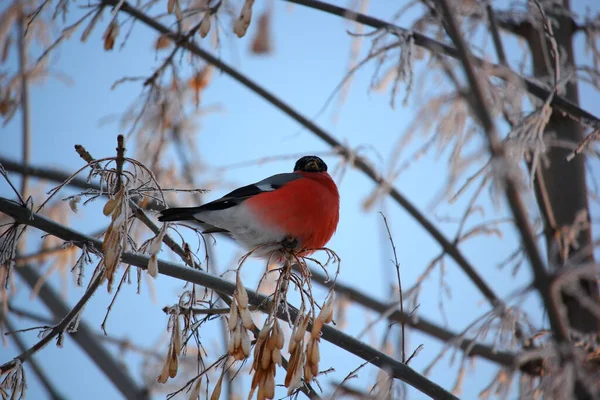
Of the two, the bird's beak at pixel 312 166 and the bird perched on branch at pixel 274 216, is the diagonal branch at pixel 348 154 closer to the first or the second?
the bird's beak at pixel 312 166

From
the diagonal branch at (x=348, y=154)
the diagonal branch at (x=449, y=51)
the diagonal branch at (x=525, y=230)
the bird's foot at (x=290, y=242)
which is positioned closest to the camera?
the diagonal branch at (x=525, y=230)

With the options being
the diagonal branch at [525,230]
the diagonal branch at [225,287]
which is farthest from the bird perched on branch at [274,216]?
the diagonal branch at [525,230]

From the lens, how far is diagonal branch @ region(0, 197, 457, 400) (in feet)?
5.54

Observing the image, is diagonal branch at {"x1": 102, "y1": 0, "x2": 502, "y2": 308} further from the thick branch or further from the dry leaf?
the thick branch

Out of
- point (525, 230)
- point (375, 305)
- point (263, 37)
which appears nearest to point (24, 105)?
point (263, 37)

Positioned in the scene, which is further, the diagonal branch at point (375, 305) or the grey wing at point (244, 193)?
the diagonal branch at point (375, 305)

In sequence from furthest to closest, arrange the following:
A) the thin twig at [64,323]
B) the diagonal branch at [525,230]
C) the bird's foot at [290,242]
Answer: the bird's foot at [290,242]
the thin twig at [64,323]
the diagonal branch at [525,230]

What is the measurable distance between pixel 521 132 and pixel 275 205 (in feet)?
3.54

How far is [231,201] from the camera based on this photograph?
2.90 m

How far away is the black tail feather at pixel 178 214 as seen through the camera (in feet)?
7.93

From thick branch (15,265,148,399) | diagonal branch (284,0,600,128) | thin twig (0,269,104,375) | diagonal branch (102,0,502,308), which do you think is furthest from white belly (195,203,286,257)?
thick branch (15,265,148,399)

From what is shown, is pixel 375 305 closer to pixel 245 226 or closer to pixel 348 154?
pixel 348 154

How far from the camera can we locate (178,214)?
2.61 metres

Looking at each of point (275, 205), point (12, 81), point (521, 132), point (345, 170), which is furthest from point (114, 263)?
point (12, 81)
